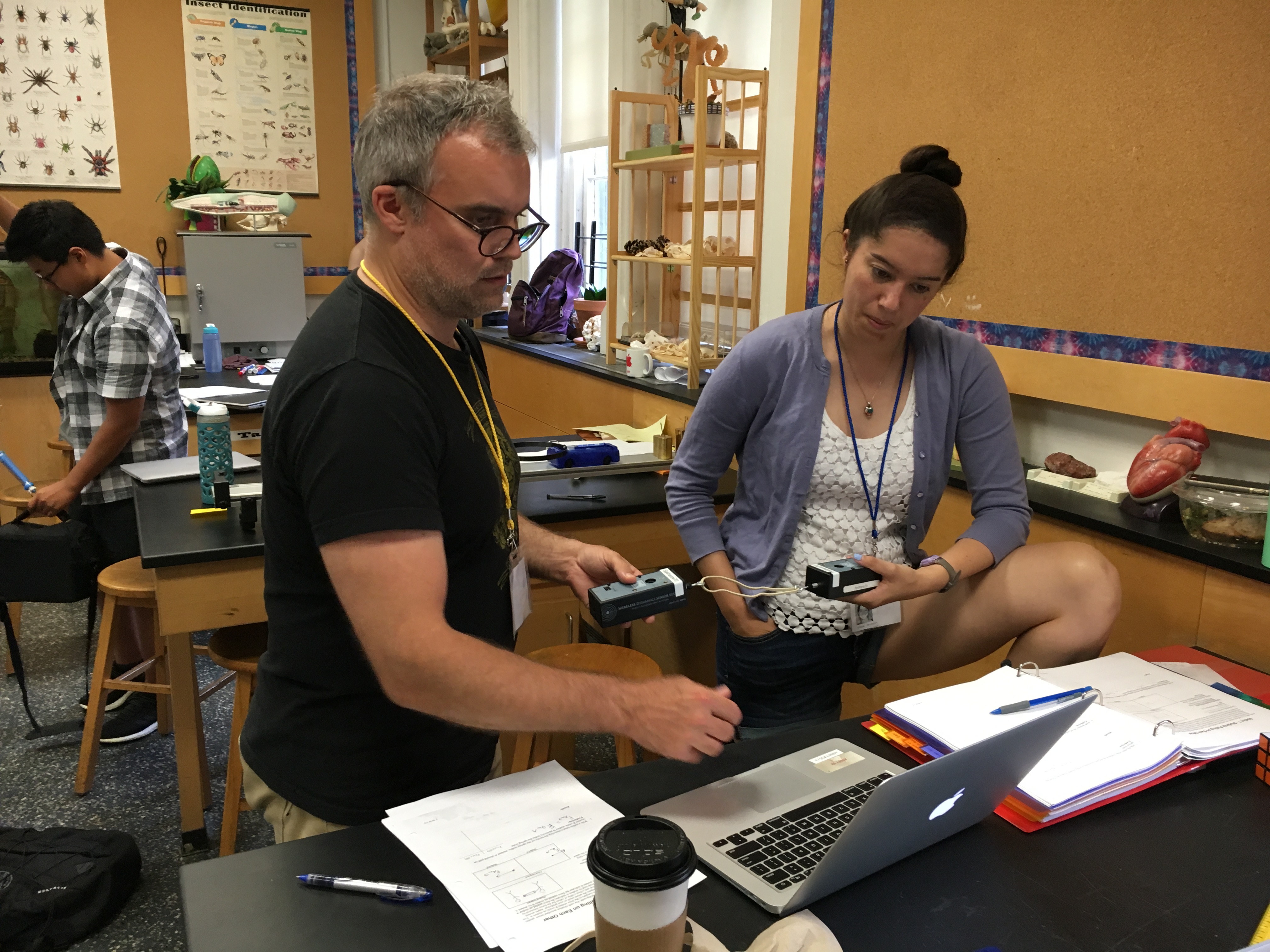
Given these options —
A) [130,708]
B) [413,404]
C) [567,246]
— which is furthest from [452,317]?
[567,246]

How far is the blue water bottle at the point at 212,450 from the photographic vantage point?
7.20 feet

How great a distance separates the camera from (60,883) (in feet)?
6.41

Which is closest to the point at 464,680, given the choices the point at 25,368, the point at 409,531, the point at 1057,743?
the point at 409,531

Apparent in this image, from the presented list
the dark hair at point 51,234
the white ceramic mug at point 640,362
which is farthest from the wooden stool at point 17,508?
the white ceramic mug at point 640,362

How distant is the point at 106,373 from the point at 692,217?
1.83 meters

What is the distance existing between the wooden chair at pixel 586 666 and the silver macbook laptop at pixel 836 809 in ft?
2.49

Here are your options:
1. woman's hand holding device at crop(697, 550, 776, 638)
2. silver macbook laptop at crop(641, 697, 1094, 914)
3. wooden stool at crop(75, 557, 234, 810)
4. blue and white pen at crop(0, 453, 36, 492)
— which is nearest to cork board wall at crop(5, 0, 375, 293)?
blue and white pen at crop(0, 453, 36, 492)

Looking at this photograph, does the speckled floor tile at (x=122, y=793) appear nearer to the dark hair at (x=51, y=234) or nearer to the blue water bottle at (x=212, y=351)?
the dark hair at (x=51, y=234)

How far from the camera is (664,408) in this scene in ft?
10.1

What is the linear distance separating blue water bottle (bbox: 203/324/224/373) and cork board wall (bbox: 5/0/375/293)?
1.14 m

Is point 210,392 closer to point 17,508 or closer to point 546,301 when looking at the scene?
point 17,508

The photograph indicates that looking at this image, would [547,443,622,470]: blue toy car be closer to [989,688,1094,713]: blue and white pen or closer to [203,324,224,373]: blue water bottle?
[989,688,1094,713]: blue and white pen

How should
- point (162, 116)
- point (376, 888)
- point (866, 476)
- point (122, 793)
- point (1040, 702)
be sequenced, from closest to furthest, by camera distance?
1. point (376, 888)
2. point (1040, 702)
3. point (866, 476)
4. point (122, 793)
5. point (162, 116)

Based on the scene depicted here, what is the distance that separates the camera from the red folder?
1.03 meters
